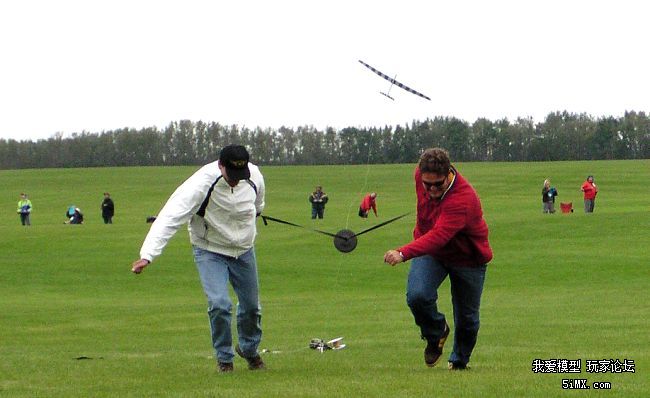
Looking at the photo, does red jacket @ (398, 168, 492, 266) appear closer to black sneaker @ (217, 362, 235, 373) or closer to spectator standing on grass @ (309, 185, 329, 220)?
black sneaker @ (217, 362, 235, 373)

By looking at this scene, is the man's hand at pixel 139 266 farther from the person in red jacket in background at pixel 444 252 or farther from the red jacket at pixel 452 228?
the red jacket at pixel 452 228

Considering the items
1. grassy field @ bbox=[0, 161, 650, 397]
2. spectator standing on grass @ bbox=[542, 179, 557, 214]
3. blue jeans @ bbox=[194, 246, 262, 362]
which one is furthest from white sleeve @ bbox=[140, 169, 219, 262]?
spectator standing on grass @ bbox=[542, 179, 557, 214]

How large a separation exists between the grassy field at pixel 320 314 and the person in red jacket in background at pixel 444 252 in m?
0.44

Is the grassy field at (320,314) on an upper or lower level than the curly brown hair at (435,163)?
lower

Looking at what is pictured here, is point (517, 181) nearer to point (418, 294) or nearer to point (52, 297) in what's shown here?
point (52, 297)

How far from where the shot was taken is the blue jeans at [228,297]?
10766mm

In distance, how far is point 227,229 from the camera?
10797 millimetres

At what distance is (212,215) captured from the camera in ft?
35.2

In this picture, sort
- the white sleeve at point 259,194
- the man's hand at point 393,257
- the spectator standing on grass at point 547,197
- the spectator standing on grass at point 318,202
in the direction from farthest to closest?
1. the spectator standing on grass at point 318,202
2. the spectator standing on grass at point 547,197
3. the white sleeve at point 259,194
4. the man's hand at point 393,257

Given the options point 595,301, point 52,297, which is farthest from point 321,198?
point 595,301

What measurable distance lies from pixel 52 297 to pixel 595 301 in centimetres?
1395

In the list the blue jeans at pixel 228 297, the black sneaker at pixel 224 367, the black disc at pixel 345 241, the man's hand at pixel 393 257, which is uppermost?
the man's hand at pixel 393 257

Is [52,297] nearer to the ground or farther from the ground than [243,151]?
nearer to the ground

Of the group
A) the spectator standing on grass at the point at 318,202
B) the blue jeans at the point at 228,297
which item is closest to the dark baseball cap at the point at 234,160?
the blue jeans at the point at 228,297
